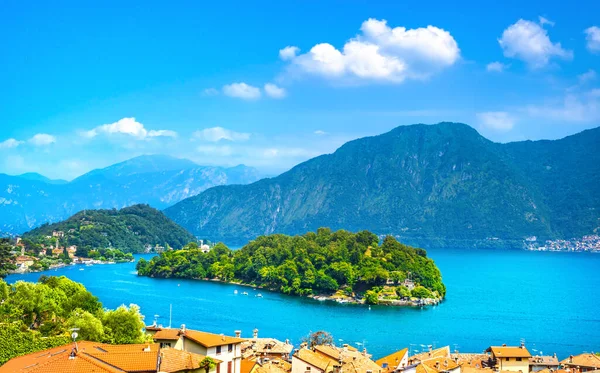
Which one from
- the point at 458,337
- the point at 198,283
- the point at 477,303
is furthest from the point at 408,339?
the point at 198,283

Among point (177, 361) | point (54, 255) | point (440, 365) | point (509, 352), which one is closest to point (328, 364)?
point (440, 365)

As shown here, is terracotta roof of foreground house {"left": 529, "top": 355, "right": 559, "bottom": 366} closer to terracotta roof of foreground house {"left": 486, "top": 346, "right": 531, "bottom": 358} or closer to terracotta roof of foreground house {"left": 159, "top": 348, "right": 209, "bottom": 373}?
terracotta roof of foreground house {"left": 486, "top": 346, "right": 531, "bottom": 358}

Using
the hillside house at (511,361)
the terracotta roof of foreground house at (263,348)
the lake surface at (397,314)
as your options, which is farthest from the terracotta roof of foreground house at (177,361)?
the lake surface at (397,314)

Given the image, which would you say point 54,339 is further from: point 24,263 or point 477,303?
point 24,263

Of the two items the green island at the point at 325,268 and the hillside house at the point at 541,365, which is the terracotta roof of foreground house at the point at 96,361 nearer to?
the hillside house at the point at 541,365

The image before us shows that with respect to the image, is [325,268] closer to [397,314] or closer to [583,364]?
[397,314]
